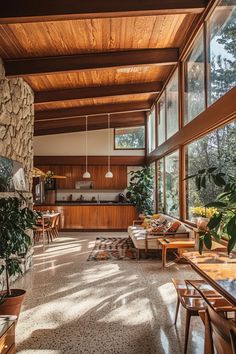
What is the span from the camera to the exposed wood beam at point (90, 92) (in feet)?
23.6

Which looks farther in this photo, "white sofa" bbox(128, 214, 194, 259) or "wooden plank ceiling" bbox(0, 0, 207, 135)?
"white sofa" bbox(128, 214, 194, 259)

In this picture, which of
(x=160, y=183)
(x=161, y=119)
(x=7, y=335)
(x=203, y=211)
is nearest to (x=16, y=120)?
(x=203, y=211)

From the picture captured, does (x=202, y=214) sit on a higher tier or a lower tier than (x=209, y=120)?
lower

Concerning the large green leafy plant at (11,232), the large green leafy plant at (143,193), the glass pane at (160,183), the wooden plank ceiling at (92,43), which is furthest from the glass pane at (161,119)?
the large green leafy plant at (11,232)

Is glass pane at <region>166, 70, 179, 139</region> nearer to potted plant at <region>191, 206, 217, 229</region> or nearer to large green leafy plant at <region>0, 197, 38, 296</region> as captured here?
potted plant at <region>191, 206, 217, 229</region>

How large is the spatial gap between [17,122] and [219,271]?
4.16 metres

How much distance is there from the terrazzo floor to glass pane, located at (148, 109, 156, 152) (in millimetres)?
5335

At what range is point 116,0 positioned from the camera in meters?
3.88

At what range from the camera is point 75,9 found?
12.4ft

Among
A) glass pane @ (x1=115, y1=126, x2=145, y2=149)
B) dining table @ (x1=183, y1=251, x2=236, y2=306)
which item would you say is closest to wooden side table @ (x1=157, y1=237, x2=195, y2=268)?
dining table @ (x1=183, y1=251, x2=236, y2=306)

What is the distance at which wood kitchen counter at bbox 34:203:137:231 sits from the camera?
11445mm

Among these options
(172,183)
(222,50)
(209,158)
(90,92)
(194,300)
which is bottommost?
(194,300)

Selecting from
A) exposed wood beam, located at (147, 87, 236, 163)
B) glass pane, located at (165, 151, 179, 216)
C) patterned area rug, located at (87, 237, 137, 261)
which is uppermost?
exposed wood beam, located at (147, 87, 236, 163)

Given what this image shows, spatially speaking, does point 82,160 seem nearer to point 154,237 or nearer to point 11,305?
point 154,237
